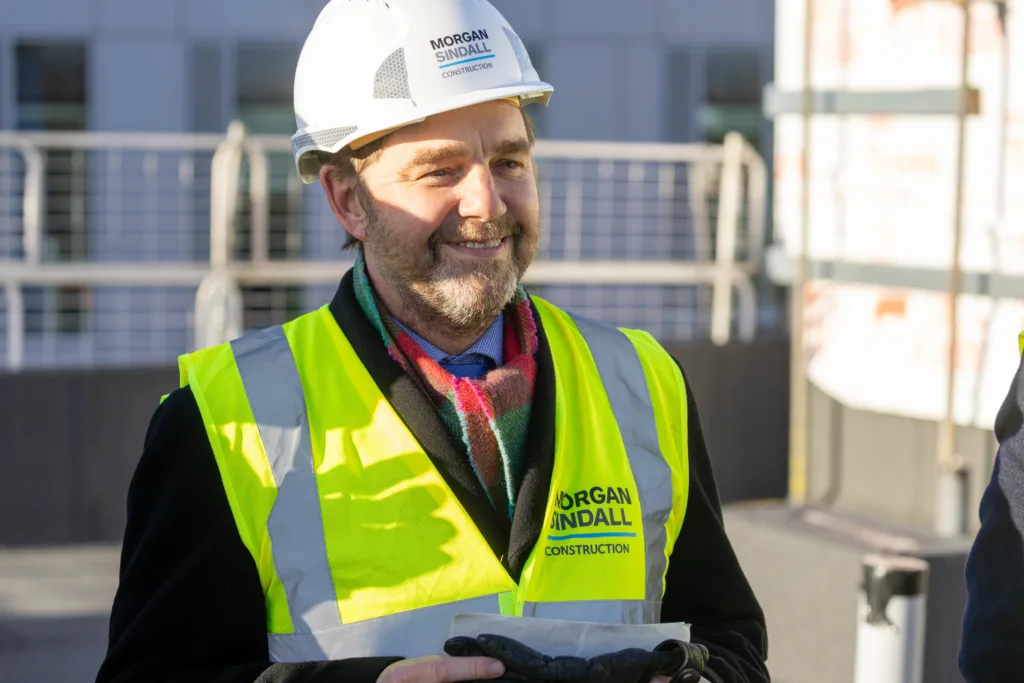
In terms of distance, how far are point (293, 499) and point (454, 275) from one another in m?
0.54

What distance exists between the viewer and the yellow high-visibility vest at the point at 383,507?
2668 mm

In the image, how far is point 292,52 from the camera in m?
15.4

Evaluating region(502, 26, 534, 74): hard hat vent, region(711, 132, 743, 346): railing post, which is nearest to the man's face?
region(502, 26, 534, 74): hard hat vent

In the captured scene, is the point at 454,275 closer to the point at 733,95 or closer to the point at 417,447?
the point at 417,447

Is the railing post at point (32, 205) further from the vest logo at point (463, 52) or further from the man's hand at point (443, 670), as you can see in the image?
the man's hand at point (443, 670)

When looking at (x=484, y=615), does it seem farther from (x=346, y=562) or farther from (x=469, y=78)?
(x=469, y=78)

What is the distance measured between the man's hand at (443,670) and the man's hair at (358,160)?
959 mm

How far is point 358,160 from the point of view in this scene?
302 centimetres

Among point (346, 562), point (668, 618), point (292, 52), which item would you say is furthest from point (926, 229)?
point (292, 52)

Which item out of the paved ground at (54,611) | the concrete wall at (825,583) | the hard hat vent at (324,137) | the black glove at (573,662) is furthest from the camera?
the paved ground at (54,611)

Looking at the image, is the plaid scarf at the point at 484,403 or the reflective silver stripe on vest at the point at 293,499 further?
the plaid scarf at the point at 484,403

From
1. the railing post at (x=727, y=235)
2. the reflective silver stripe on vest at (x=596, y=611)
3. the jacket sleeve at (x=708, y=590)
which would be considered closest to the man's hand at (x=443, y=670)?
the reflective silver stripe on vest at (x=596, y=611)

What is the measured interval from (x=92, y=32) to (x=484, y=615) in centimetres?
1343

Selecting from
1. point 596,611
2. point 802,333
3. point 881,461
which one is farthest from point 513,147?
point 802,333
